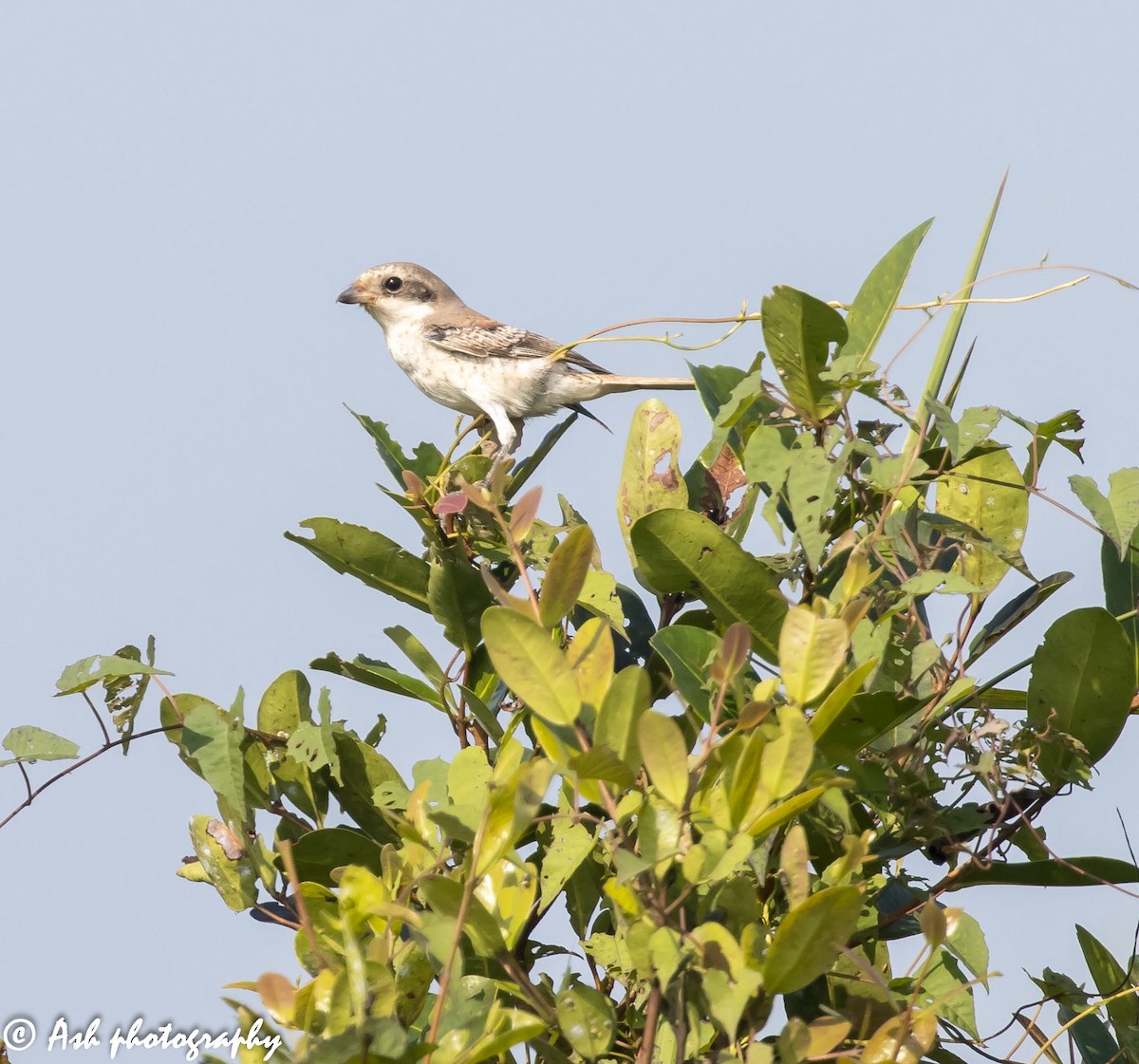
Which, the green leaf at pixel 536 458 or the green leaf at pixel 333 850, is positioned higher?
the green leaf at pixel 536 458

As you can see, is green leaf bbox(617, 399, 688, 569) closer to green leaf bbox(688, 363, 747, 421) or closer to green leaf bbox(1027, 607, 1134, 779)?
green leaf bbox(688, 363, 747, 421)

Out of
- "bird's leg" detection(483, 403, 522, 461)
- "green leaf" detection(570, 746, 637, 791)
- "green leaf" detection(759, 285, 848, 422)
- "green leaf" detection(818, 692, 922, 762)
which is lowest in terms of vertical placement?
"green leaf" detection(570, 746, 637, 791)

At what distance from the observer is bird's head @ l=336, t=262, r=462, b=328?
295 inches

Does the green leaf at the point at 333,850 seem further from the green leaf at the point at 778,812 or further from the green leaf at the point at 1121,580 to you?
the green leaf at the point at 1121,580

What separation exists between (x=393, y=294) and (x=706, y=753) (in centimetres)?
601

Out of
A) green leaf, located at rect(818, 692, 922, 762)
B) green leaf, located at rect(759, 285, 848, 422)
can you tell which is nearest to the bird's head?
green leaf, located at rect(759, 285, 848, 422)

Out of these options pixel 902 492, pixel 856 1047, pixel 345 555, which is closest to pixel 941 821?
pixel 856 1047

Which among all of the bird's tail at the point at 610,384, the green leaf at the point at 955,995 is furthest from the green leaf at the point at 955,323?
the bird's tail at the point at 610,384

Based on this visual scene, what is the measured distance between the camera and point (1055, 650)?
8.52ft

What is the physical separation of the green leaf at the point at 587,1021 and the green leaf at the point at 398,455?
1.59 m

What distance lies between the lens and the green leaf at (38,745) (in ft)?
9.41

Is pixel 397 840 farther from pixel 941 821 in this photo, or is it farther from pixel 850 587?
pixel 850 587

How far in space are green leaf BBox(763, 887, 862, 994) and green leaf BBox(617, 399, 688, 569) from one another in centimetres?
132

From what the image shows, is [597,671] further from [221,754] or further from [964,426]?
[221,754]
